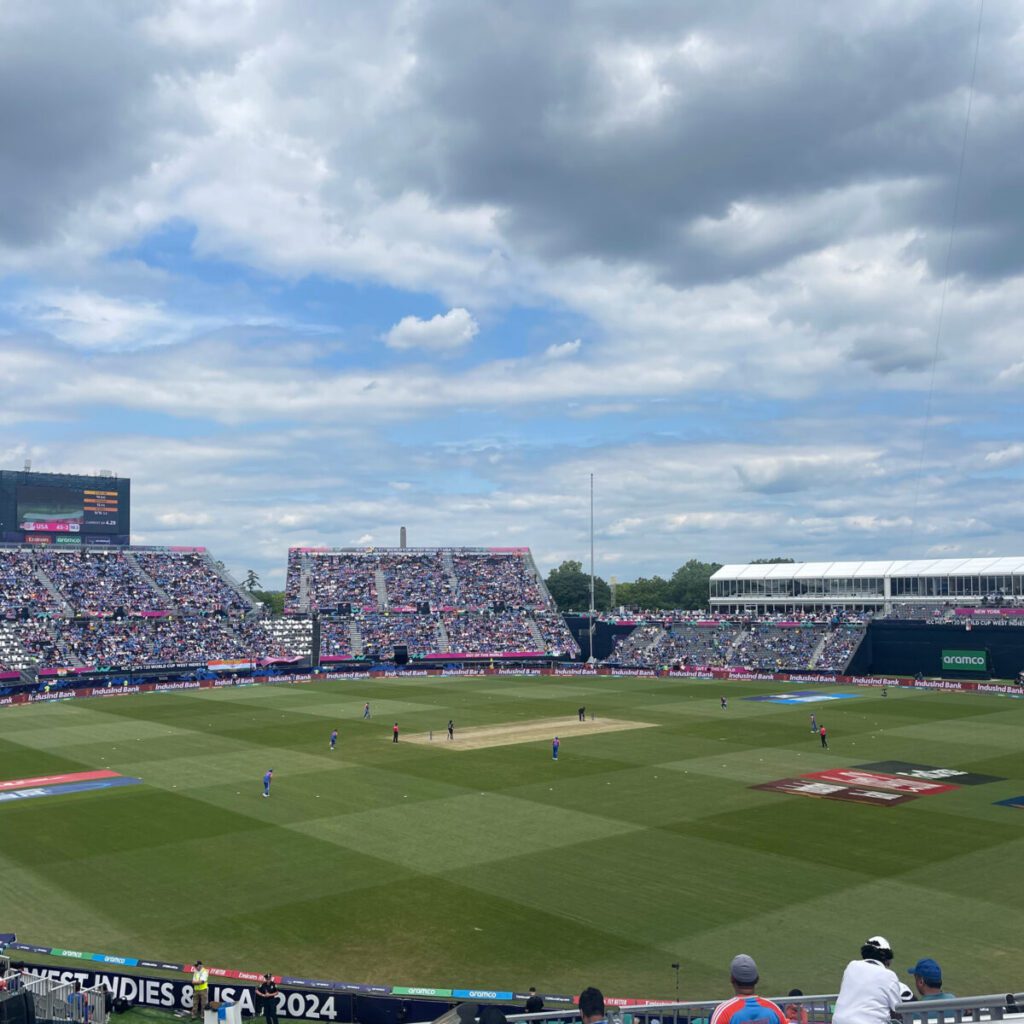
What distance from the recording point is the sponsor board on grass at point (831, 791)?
120ft

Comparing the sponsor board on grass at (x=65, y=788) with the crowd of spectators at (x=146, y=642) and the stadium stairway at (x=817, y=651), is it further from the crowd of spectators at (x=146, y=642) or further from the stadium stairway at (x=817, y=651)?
the stadium stairway at (x=817, y=651)

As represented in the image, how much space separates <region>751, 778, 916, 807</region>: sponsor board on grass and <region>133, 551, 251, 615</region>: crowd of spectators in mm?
78419

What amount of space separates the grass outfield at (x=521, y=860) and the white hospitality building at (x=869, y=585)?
61.6 meters

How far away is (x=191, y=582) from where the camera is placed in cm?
10981

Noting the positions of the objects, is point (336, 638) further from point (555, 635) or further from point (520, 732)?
point (520, 732)

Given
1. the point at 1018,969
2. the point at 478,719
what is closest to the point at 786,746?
the point at 478,719

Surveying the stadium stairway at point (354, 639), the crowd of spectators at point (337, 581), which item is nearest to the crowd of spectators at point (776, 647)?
the stadium stairway at point (354, 639)

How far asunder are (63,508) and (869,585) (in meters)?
96.5

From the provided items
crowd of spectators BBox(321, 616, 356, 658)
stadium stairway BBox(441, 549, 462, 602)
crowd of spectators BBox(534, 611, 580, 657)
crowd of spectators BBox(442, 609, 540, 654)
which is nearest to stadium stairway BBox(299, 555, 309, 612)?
crowd of spectators BBox(321, 616, 356, 658)

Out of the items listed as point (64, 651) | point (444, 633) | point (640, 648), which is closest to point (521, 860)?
point (64, 651)

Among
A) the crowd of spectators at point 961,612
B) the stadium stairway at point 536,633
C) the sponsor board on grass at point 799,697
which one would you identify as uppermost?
the crowd of spectators at point 961,612

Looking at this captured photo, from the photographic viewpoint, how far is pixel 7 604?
92.6 metres

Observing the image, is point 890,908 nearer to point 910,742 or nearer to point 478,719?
Answer: point 910,742

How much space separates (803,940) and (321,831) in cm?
1678
